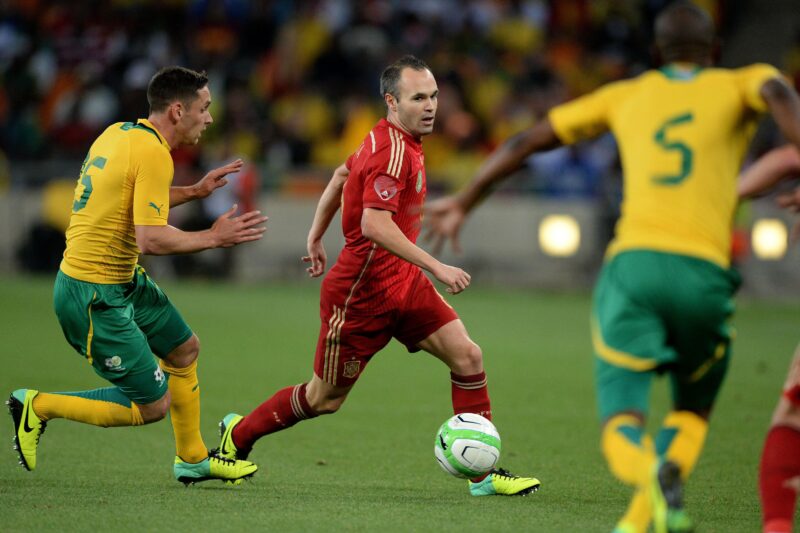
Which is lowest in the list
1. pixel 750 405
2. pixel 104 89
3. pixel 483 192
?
pixel 750 405

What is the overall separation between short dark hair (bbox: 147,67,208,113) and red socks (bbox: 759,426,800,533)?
3.52m

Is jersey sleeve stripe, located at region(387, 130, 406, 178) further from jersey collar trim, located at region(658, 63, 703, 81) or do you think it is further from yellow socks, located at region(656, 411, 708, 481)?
yellow socks, located at region(656, 411, 708, 481)

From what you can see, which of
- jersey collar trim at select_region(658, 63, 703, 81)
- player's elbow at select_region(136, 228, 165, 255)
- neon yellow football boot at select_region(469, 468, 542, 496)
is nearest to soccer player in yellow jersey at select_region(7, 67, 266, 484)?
player's elbow at select_region(136, 228, 165, 255)

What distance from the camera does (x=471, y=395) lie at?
7.03 meters

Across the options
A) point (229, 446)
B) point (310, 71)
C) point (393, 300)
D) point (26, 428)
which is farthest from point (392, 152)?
point (310, 71)

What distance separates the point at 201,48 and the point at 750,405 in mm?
15433

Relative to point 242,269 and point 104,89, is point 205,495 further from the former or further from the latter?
point 104,89

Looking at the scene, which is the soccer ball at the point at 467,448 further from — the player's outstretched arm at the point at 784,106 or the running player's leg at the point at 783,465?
the player's outstretched arm at the point at 784,106

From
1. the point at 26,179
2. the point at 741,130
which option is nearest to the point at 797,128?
the point at 741,130

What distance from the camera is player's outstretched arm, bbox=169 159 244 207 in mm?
6719

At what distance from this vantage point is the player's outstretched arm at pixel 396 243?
5.99 meters

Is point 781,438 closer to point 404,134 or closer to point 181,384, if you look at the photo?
point 404,134

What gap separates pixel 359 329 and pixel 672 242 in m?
2.53

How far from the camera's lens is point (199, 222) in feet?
65.8
